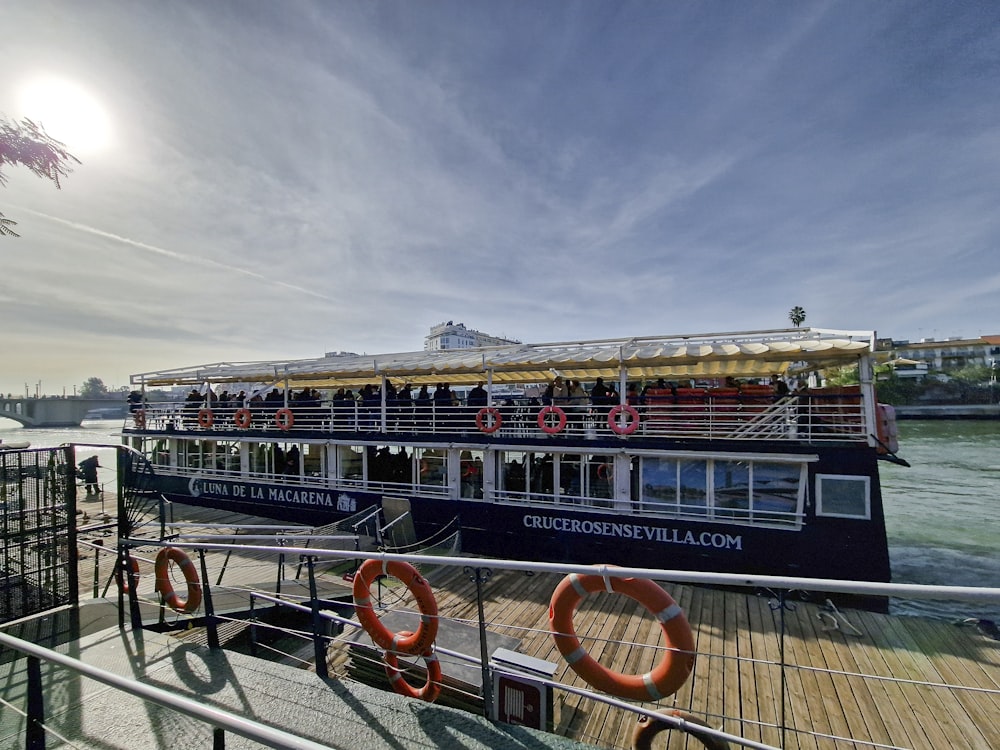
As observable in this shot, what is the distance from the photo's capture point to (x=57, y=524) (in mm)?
5895

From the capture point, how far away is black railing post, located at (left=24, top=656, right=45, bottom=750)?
113 inches

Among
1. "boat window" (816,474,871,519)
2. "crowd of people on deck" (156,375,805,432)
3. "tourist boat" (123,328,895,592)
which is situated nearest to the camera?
"boat window" (816,474,871,519)

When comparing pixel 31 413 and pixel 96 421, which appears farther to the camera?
pixel 96 421

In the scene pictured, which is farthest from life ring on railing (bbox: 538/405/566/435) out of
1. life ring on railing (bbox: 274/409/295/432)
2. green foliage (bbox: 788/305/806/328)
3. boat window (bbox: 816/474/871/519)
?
green foliage (bbox: 788/305/806/328)

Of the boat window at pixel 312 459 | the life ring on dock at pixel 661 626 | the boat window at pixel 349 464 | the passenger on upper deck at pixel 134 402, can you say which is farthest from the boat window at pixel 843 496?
the passenger on upper deck at pixel 134 402

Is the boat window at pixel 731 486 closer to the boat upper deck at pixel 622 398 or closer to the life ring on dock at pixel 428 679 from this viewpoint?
the boat upper deck at pixel 622 398

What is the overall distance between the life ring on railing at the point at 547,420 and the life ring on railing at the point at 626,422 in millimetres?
1233

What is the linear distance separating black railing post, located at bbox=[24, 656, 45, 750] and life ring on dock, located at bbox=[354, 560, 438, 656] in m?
2.11

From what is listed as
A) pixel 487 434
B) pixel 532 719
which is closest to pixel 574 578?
pixel 532 719

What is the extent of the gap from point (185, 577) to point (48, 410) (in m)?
115

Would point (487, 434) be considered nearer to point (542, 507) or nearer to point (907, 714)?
point (542, 507)

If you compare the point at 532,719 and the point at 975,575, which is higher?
the point at 532,719

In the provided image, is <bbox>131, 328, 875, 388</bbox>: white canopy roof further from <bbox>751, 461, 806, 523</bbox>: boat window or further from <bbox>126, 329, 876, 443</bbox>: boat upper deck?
<bbox>751, 461, 806, 523</bbox>: boat window

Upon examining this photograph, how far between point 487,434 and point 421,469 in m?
3.44
